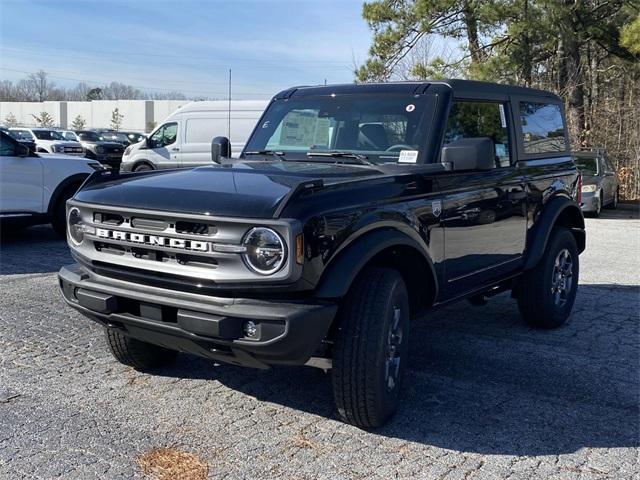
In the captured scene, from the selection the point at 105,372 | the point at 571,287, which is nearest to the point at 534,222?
the point at 571,287

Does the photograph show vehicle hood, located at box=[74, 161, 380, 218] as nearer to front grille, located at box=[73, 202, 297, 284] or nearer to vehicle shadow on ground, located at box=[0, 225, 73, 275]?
front grille, located at box=[73, 202, 297, 284]

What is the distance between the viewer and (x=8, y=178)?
386 inches

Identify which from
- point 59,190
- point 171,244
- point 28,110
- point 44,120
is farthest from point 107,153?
point 28,110

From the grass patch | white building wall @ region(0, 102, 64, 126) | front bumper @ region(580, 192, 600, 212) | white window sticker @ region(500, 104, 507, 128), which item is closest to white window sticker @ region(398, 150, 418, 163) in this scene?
white window sticker @ region(500, 104, 507, 128)

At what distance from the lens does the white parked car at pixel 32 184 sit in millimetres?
9828

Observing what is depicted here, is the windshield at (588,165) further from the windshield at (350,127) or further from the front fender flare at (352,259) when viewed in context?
the front fender flare at (352,259)

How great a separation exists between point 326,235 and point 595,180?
1385 cm

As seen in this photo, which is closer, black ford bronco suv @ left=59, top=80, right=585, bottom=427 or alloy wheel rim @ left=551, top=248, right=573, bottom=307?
black ford bronco suv @ left=59, top=80, right=585, bottom=427

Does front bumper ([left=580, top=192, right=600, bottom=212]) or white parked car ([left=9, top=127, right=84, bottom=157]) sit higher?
white parked car ([left=9, top=127, right=84, bottom=157])

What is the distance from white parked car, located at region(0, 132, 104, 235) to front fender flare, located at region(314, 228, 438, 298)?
24.8ft

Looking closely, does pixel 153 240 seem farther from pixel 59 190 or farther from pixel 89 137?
pixel 89 137

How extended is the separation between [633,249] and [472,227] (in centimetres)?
776

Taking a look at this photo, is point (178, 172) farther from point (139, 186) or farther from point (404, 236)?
point (404, 236)

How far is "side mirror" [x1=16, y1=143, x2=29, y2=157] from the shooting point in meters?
9.82
